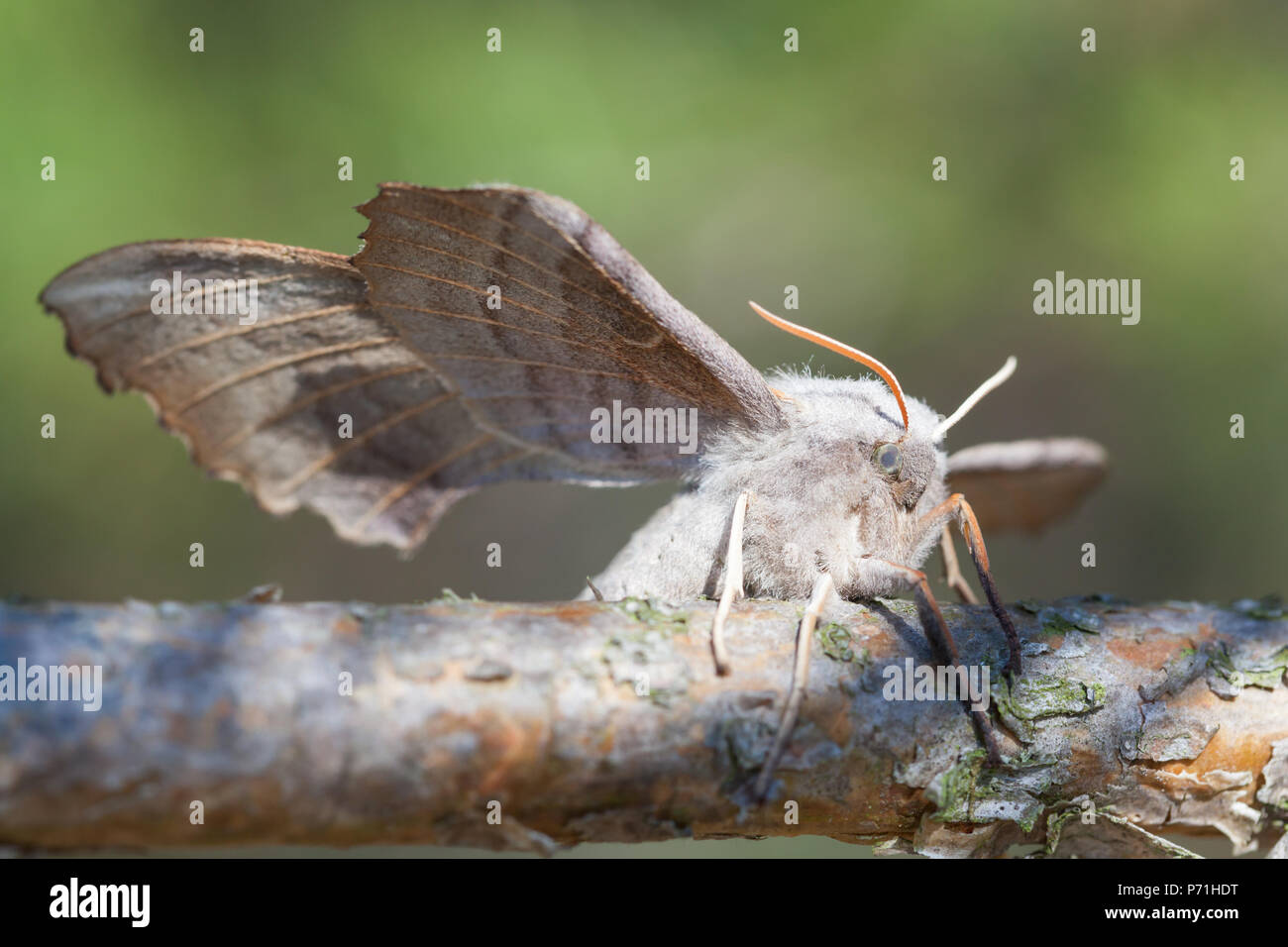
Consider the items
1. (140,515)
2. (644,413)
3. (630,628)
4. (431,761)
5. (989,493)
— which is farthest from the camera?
(140,515)

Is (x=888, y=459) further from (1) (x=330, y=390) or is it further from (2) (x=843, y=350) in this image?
(1) (x=330, y=390)

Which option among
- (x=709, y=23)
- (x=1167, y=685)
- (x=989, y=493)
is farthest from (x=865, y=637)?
(x=709, y=23)

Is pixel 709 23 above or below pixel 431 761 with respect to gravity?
above

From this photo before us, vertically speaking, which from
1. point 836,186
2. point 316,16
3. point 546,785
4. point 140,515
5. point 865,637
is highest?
point 316,16

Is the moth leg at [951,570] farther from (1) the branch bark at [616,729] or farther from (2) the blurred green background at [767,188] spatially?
(2) the blurred green background at [767,188]

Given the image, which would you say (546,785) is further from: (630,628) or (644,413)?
(644,413)
